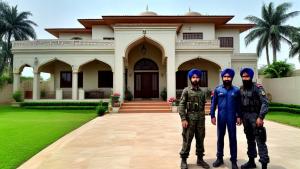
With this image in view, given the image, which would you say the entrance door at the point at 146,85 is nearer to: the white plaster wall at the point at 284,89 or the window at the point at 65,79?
the window at the point at 65,79

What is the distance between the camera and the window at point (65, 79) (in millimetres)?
24219

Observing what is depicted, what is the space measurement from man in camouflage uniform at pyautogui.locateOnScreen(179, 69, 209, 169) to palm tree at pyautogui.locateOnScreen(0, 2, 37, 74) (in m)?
34.9

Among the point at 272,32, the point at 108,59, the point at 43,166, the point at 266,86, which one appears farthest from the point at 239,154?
the point at 272,32

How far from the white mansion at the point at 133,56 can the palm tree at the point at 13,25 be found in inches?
434

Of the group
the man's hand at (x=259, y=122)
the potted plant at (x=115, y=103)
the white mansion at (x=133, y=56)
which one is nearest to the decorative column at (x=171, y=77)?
the white mansion at (x=133, y=56)

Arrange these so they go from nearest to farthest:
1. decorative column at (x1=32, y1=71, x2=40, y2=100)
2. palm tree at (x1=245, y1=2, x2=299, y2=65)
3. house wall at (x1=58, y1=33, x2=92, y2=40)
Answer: decorative column at (x1=32, y1=71, x2=40, y2=100) < house wall at (x1=58, y1=33, x2=92, y2=40) < palm tree at (x1=245, y1=2, x2=299, y2=65)

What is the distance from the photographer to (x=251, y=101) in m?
4.94

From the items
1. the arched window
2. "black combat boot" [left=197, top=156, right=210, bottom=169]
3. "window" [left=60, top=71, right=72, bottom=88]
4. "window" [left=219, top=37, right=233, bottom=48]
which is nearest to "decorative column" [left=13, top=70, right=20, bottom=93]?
"window" [left=60, top=71, right=72, bottom=88]

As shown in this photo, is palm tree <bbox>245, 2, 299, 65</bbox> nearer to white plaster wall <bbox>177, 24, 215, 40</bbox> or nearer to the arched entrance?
white plaster wall <bbox>177, 24, 215, 40</bbox>

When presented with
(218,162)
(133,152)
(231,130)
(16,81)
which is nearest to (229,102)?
(231,130)

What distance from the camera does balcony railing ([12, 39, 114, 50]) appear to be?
21.5m

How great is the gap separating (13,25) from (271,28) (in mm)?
33033

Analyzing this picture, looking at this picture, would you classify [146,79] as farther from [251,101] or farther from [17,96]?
[251,101]

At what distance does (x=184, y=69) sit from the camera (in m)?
23.5
